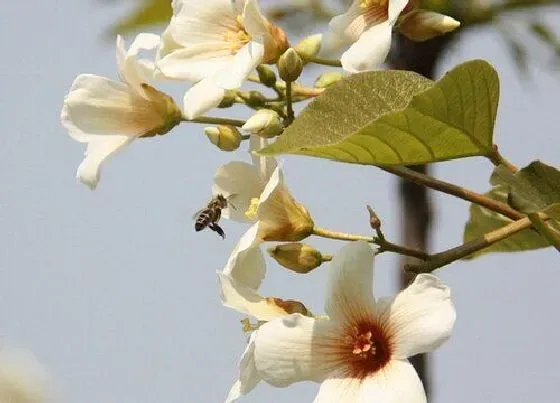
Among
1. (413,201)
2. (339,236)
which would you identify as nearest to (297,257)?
(339,236)

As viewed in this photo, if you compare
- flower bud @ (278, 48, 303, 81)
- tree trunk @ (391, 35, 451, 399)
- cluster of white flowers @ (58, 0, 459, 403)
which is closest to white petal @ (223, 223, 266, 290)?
cluster of white flowers @ (58, 0, 459, 403)

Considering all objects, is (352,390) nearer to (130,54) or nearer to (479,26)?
(130,54)

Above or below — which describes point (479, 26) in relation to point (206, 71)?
below

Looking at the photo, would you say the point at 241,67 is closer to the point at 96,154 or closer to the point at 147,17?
the point at 96,154

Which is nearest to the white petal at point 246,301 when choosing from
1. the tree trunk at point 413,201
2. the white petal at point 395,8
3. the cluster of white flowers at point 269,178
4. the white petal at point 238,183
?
the cluster of white flowers at point 269,178

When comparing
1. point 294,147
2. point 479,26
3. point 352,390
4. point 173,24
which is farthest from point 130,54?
point 479,26

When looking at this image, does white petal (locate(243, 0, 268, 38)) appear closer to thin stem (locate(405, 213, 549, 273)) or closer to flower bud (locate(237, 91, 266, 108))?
flower bud (locate(237, 91, 266, 108))
